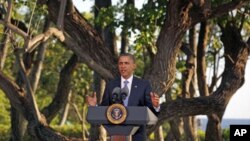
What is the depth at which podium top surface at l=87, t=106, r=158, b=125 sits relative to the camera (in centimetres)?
566

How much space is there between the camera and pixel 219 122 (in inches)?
711

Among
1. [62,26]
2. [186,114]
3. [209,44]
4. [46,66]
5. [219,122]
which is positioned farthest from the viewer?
[46,66]

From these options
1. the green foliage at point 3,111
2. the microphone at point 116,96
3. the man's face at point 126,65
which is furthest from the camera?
the green foliage at point 3,111

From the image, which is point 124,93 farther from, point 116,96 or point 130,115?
point 130,115

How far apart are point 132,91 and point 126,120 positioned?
1.39 feet

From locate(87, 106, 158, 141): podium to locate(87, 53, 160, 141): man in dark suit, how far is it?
0.17 m

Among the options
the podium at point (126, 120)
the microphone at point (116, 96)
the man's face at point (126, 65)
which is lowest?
the podium at point (126, 120)

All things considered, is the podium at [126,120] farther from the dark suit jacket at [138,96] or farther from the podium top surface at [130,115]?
the dark suit jacket at [138,96]

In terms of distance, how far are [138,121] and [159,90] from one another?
8.41 metres

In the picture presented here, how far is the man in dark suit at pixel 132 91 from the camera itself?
593 cm

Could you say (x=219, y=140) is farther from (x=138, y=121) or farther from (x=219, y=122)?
(x=138, y=121)

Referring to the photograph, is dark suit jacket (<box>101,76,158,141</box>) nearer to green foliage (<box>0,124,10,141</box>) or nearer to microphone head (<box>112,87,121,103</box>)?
microphone head (<box>112,87,121,103</box>)

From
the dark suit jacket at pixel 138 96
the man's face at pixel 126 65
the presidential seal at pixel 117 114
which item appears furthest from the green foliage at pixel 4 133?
the presidential seal at pixel 117 114

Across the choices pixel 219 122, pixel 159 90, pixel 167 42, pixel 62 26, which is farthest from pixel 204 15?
pixel 219 122
